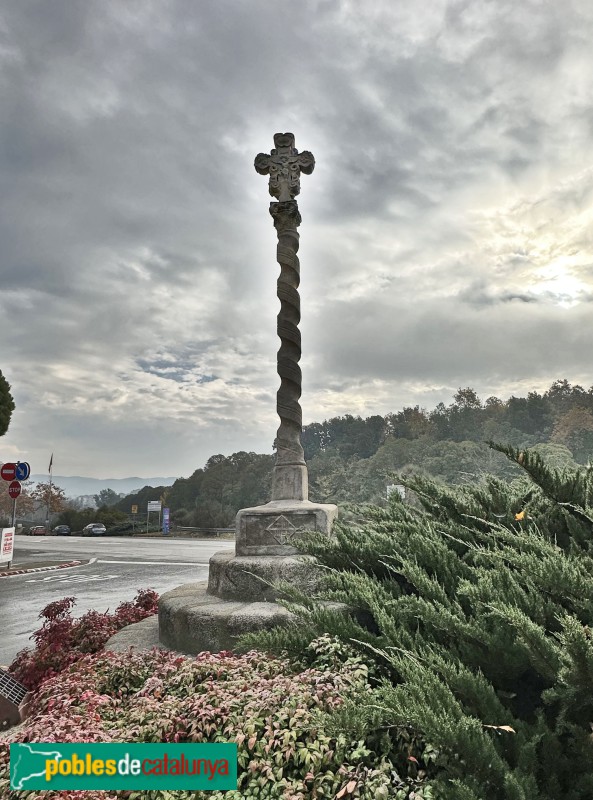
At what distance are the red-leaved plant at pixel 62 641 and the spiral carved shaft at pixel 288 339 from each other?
2354 mm

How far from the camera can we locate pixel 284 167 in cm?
673

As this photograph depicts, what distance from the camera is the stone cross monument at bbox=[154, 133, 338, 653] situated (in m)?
4.14

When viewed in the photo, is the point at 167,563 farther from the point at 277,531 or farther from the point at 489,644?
the point at 489,644

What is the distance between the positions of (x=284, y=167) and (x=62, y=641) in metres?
5.60

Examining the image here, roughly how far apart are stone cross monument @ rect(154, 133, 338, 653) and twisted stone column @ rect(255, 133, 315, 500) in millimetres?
11

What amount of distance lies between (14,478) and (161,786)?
1489cm

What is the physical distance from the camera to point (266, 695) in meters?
2.52

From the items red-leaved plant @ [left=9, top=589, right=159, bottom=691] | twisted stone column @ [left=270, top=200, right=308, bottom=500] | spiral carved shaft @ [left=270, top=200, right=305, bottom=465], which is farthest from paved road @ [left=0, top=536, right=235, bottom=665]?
spiral carved shaft @ [left=270, top=200, right=305, bottom=465]

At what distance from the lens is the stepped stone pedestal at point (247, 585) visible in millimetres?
4047

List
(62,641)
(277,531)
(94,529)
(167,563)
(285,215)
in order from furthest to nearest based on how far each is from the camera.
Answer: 1. (94,529)
2. (167,563)
3. (285,215)
4. (277,531)
5. (62,641)

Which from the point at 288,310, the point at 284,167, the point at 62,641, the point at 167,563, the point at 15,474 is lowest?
the point at 167,563

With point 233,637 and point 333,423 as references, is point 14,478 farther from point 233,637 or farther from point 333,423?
point 333,423

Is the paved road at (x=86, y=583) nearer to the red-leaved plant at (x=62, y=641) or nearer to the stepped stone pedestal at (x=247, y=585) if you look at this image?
the red-leaved plant at (x=62, y=641)

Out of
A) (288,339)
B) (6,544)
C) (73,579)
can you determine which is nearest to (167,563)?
(73,579)
